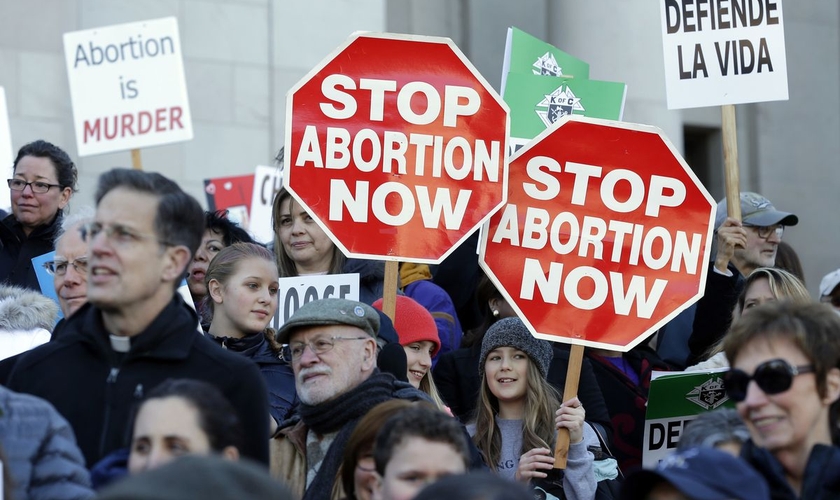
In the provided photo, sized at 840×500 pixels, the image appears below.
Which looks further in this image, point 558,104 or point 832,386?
point 558,104

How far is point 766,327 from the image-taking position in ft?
13.6

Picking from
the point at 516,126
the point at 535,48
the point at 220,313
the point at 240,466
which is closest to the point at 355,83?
the point at 220,313

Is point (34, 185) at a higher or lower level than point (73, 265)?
higher

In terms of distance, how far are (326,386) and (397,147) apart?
1218 mm

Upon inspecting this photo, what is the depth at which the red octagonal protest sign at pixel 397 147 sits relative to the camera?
5879 millimetres

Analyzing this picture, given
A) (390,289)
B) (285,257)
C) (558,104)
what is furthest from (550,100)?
(390,289)

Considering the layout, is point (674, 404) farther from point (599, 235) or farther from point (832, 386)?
point (832, 386)

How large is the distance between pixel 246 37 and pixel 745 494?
9.15 metres

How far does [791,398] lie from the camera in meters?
4.06

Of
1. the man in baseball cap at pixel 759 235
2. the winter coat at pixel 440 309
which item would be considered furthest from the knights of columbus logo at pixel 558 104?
the winter coat at pixel 440 309

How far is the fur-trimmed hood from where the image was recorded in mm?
5824

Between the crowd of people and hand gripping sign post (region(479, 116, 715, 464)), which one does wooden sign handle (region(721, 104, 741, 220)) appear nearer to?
the crowd of people

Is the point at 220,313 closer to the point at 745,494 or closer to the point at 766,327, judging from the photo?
the point at 766,327

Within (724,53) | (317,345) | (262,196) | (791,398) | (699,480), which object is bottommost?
(699,480)
